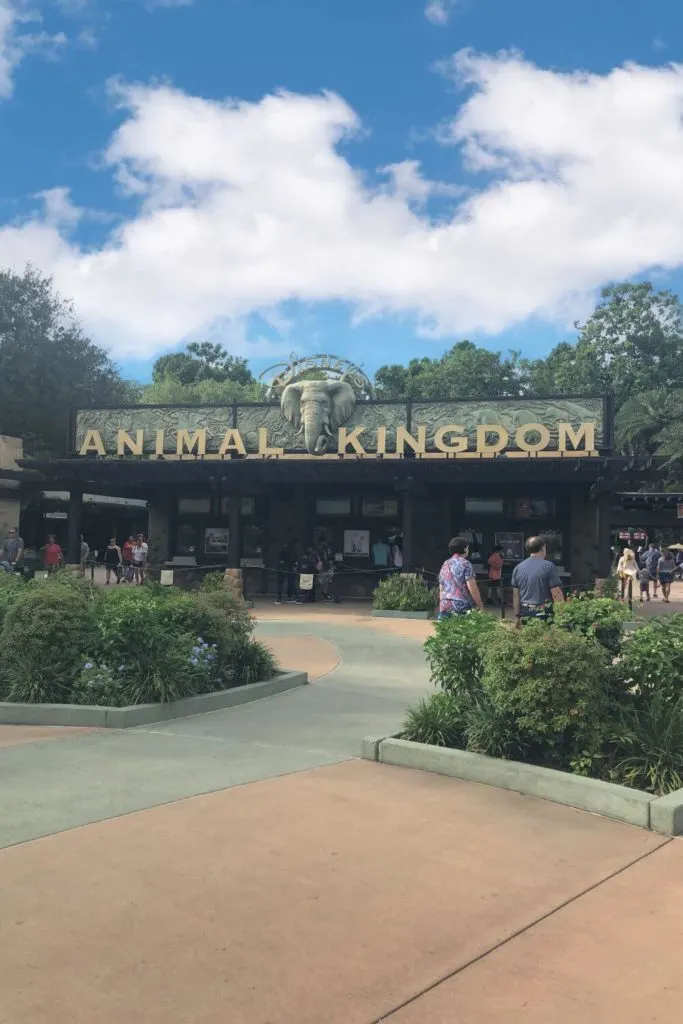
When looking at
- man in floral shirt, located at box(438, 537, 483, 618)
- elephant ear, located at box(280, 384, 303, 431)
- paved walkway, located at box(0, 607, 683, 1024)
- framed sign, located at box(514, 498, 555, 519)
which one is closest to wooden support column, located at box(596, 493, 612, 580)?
framed sign, located at box(514, 498, 555, 519)

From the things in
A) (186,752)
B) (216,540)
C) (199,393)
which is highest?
(199,393)

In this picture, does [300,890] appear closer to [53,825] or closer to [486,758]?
[53,825]

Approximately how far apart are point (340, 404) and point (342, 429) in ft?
3.21

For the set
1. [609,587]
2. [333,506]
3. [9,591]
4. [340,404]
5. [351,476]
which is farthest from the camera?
[333,506]

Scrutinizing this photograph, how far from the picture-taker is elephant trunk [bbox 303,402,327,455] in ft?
65.1

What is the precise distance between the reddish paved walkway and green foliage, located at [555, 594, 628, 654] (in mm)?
1464

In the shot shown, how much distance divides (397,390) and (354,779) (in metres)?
62.1

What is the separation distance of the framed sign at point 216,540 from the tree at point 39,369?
15.8 metres

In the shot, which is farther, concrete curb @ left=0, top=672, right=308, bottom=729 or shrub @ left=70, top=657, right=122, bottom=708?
shrub @ left=70, top=657, right=122, bottom=708

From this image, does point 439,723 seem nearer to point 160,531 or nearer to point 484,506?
point 484,506

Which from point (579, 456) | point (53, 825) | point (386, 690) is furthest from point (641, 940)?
point (579, 456)

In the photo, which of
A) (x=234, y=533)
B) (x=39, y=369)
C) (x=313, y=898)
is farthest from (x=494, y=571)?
(x=39, y=369)

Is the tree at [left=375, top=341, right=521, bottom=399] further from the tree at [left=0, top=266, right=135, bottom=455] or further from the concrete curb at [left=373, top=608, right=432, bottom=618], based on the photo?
the concrete curb at [left=373, top=608, right=432, bottom=618]

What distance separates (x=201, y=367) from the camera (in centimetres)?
8544
